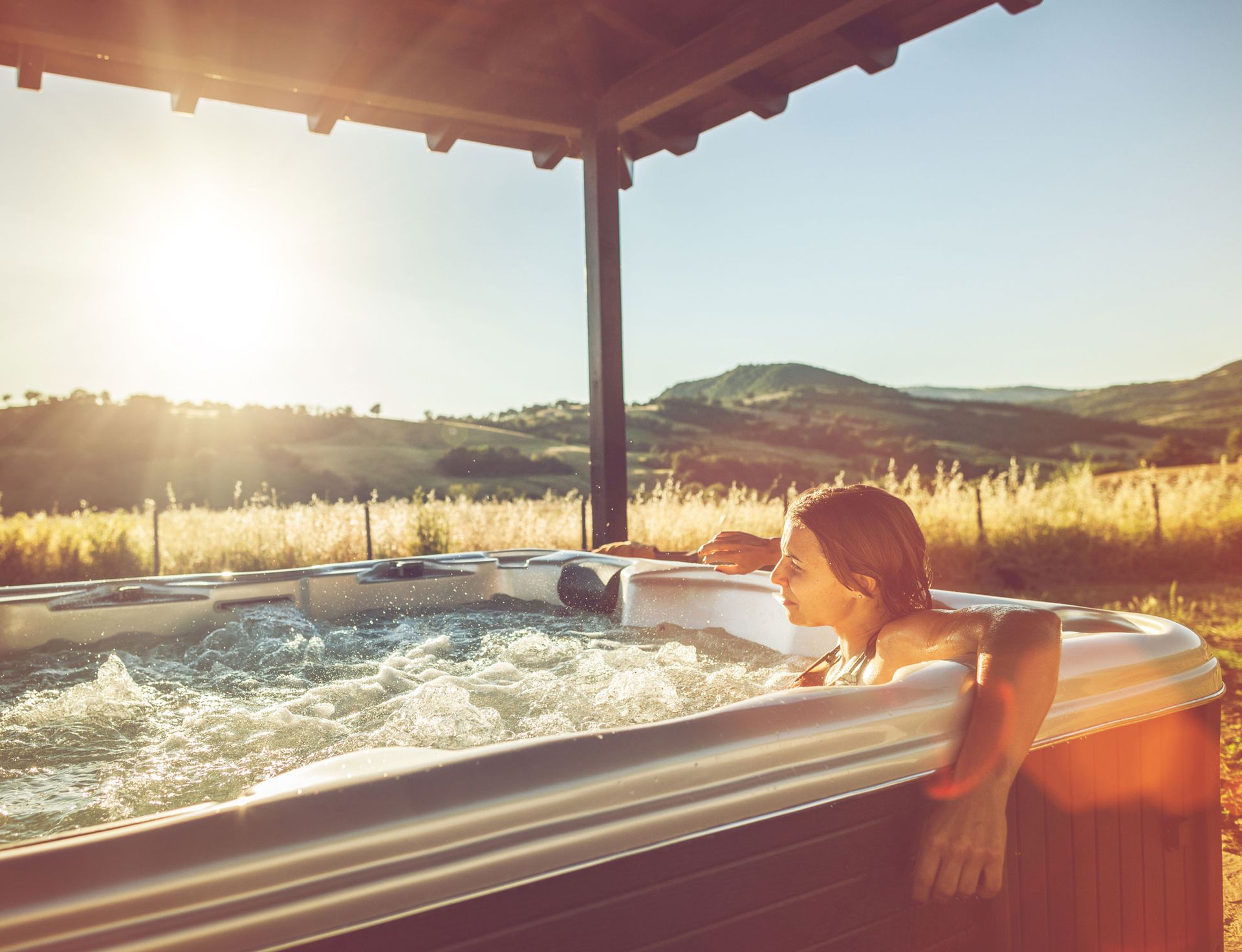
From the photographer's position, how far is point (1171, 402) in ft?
91.6

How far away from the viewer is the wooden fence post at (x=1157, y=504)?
19.7 feet

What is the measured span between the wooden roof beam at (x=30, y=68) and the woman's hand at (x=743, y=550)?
2.55 meters

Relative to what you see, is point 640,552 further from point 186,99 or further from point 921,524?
point 921,524

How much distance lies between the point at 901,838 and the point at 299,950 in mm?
652

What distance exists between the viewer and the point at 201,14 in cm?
258

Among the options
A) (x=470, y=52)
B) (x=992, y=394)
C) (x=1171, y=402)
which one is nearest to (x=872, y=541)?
(x=470, y=52)

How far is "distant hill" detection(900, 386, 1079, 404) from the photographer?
3025 cm

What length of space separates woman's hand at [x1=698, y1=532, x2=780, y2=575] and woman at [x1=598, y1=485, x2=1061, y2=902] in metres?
0.42

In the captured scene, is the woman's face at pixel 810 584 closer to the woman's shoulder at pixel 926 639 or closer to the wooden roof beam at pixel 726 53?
the woman's shoulder at pixel 926 639

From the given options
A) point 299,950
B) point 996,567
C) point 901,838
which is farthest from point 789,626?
point 996,567

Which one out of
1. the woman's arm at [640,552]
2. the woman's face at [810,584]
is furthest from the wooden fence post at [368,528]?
the woman's face at [810,584]

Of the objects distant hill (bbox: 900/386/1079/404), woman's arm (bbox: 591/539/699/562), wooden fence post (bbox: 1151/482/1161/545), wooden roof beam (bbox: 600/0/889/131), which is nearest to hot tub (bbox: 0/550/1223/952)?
woman's arm (bbox: 591/539/699/562)

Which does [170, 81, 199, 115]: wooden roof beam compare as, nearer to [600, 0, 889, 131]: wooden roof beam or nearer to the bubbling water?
[600, 0, 889, 131]: wooden roof beam

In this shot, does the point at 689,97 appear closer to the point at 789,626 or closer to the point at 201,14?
the point at 201,14
